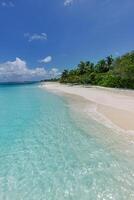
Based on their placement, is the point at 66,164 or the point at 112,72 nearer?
the point at 66,164

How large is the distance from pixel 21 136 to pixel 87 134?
2767 mm

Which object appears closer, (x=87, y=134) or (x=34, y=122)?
(x=87, y=134)

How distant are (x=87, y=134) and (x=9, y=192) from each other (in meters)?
4.43

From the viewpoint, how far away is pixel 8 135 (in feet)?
28.0

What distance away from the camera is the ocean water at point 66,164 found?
13.8 feet

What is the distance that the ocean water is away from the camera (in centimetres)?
420

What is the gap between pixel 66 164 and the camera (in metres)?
5.52

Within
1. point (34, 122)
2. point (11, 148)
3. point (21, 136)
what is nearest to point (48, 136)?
point (21, 136)

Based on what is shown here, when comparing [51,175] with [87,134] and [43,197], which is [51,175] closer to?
[43,197]

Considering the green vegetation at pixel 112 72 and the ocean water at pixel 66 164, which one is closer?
the ocean water at pixel 66 164

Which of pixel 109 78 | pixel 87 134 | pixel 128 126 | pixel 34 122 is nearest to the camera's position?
pixel 87 134

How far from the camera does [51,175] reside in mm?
4973

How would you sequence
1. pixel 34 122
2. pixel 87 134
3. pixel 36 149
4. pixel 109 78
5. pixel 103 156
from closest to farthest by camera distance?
pixel 103 156 < pixel 36 149 < pixel 87 134 < pixel 34 122 < pixel 109 78

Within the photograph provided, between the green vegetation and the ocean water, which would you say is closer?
the ocean water
